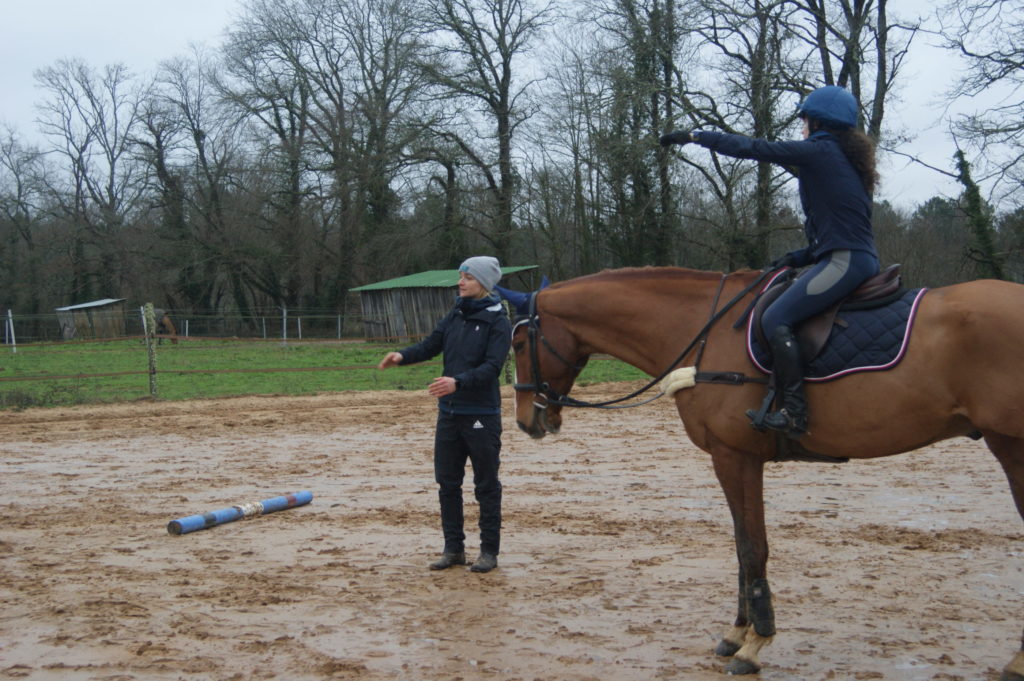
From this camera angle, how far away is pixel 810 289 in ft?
14.5

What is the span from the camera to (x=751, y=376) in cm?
457

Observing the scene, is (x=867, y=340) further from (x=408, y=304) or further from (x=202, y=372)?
(x=408, y=304)

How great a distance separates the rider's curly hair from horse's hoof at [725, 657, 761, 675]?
2.46m

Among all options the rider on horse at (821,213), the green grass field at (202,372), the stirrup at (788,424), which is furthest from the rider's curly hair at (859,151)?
the green grass field at (202,372)

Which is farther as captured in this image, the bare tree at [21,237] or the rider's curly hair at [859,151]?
the bare tree at [21,237]

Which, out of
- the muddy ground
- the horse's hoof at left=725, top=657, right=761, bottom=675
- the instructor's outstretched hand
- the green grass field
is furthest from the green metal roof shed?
the horse's hoof at left=725, top=657, right=761, bottom=675

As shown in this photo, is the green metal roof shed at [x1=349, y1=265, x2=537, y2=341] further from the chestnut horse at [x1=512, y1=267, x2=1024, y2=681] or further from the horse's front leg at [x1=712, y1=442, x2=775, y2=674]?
the horse's front leg at [x1=712, y1=442, x2=775, y2=674]

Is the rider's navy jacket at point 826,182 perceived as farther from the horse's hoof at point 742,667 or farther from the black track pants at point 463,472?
the black track pants at point 463,472

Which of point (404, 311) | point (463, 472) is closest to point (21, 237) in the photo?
point (404, 311)

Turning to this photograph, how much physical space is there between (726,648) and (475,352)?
8.09 feet

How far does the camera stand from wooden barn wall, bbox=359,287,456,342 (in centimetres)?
3256

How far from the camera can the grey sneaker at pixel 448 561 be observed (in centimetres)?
601

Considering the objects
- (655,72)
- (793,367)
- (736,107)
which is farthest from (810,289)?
(655,72)

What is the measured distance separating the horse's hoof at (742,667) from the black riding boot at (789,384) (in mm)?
1123
